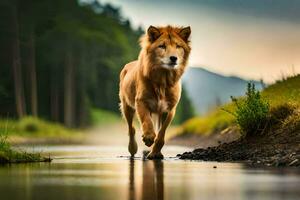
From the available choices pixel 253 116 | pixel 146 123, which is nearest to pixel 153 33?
pixel 146 123

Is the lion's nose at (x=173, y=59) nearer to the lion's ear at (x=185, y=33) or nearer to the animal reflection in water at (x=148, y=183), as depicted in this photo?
the lion's ear at (x=185, y=33)

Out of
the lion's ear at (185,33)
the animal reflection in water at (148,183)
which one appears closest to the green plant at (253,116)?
the lion's ear at (185,33)

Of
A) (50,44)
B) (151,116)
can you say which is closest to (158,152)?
(151,116)

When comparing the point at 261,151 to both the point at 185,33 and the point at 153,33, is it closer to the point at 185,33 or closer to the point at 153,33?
the point at 185,33

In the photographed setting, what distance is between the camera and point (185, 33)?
60.6 feet

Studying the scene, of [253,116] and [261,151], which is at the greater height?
[253,116]

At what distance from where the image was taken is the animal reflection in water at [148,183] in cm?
1034

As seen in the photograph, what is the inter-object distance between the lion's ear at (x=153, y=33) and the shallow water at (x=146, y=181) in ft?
8.98

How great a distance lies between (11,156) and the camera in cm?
1756

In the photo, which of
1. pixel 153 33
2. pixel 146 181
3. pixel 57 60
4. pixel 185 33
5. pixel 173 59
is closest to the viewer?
pixel 146 181

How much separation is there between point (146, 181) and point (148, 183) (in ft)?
1.05

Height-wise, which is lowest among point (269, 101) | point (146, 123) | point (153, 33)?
point (146, 123)

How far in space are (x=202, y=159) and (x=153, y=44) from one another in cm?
249

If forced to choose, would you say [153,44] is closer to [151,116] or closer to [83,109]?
[151,116]
